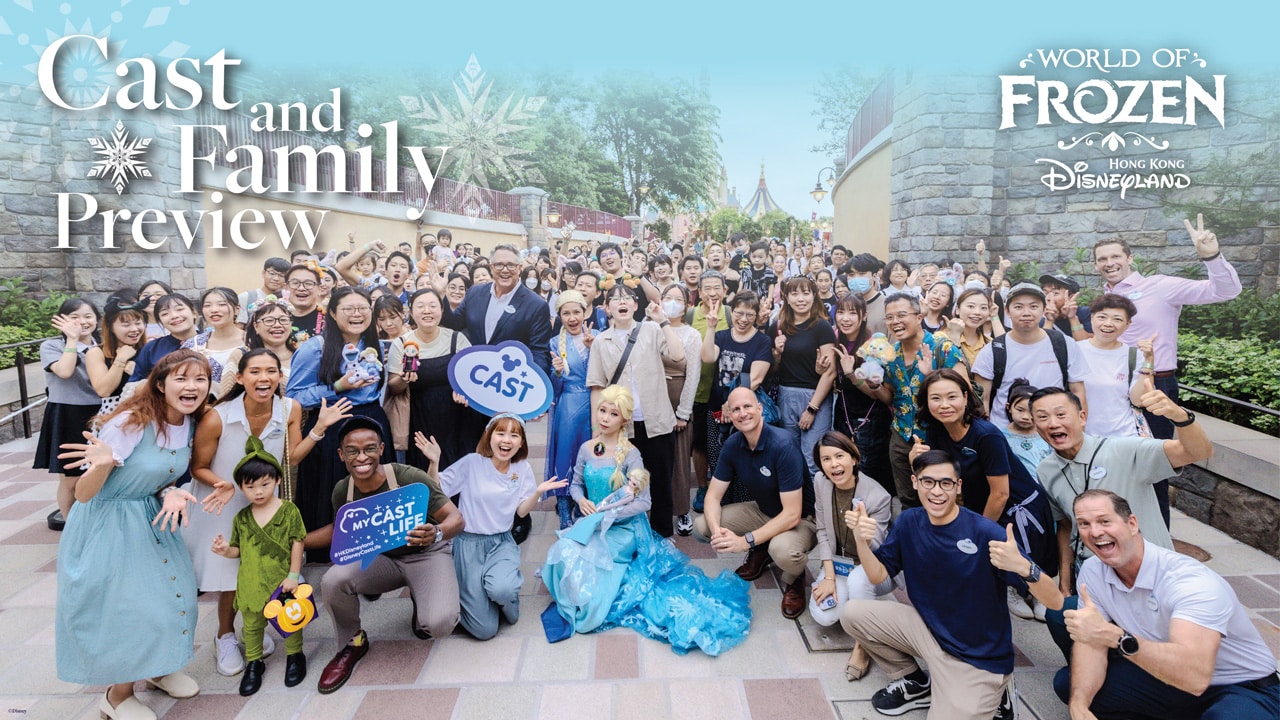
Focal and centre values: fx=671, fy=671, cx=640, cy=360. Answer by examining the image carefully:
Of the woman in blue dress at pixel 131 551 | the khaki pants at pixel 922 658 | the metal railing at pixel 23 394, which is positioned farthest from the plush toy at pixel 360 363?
the metal railing at pixel 23 394

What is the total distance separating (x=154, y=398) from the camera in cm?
280

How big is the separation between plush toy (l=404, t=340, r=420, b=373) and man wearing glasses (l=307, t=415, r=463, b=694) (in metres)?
0.70

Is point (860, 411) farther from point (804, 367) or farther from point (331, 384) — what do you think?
point (331, 384)

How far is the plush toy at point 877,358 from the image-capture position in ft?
12.6

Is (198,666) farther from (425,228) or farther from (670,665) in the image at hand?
(425,228)

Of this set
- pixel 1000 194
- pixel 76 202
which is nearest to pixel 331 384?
pixel 76 202

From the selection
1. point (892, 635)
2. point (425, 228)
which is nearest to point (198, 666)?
point (892, 635)

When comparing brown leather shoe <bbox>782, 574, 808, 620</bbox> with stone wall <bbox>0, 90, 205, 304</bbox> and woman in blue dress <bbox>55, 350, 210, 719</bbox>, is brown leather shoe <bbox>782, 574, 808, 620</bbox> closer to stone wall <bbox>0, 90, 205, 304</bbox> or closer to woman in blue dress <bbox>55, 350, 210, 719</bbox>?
woman in blue dress <bbox>55, 350, 210, 719</bbox>

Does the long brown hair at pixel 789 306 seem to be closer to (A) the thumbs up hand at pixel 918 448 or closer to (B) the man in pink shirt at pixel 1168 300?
(A) the thumbs up hand at pixel 918 448

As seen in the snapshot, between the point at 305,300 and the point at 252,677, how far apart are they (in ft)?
7.72

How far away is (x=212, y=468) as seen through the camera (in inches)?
127

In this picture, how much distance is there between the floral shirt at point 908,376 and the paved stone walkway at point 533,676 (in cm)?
117

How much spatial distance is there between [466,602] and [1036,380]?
3.31m

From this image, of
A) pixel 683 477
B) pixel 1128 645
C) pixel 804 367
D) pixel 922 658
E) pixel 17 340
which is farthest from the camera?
pixel 17 340
